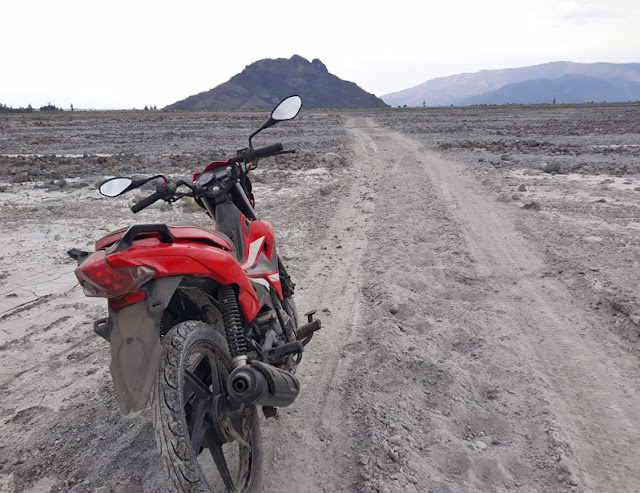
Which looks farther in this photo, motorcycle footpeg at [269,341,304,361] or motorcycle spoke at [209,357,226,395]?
motorcycle footpeg at [269,341,304,361]

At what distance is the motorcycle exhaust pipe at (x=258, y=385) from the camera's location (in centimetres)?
184

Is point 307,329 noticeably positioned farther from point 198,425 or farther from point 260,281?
point 198,425

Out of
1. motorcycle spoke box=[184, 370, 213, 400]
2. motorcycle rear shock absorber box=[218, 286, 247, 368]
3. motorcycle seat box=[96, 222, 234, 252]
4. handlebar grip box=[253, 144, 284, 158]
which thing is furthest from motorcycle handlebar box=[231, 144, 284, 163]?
motorcycle spoke box=[184, 370, 213, 400]

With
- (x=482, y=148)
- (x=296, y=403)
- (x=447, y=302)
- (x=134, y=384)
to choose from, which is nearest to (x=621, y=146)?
(x=482, y=148)

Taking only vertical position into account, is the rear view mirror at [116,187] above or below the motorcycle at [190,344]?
above

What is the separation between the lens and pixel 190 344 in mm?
1884

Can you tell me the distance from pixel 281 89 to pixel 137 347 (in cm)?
15527

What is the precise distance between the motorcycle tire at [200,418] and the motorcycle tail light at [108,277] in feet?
0.88

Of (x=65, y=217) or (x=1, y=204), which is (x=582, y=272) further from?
(x=1, y=204)

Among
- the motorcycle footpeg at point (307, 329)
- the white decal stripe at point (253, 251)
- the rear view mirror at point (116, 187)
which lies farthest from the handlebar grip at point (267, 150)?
the motorcycle footpeg at point (307, 329)

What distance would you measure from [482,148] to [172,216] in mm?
11779

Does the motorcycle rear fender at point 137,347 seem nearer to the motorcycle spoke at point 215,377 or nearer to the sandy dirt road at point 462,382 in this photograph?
the motorcycle spoke at point 215,377

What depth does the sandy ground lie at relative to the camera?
2475 millimetres

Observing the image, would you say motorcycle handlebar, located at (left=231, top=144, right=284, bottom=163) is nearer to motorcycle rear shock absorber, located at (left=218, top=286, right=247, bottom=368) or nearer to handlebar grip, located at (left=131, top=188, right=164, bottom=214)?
handlebar grip, located at (left=131, top=188, right=164, bottom=214)
